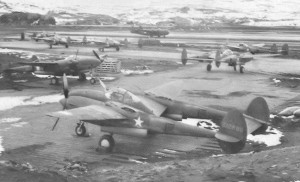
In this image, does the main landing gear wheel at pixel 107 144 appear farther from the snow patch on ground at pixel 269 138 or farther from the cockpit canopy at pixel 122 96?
the snow patch on ground at pixel 269 138

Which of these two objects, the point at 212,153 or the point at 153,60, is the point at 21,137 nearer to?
the point at 212,153

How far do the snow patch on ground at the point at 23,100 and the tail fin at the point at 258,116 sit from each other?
1504 centimetres

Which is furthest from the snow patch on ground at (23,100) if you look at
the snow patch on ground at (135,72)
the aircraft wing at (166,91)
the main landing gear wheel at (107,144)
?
the snow patch on ground at (135,72)

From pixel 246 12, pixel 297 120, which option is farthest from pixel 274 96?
pixel 246 12

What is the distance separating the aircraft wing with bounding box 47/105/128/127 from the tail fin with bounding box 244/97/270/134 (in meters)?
5.08

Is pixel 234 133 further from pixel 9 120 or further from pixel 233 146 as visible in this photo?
pixel 9 120

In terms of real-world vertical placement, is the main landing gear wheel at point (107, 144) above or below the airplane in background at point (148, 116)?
below

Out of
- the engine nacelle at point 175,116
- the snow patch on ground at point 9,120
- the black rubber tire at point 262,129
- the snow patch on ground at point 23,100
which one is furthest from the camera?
the snow patch on ground at point 23,100

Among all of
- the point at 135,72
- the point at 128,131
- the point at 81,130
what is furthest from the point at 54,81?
the point at 128,131

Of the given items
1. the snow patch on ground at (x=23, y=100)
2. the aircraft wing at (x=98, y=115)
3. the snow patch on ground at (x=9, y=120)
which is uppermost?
the aircraft wing at (x=98, y=115)

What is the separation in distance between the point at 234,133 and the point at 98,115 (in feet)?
18.3

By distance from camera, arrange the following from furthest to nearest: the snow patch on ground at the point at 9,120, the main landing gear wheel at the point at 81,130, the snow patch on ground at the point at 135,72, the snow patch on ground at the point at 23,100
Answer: the snow patch on ground at the point at 135,72 < the snow patch on ground at the point at 23,100 < the snow patch on ground at the point at 9,120 < the main landing gear wheel at the point at 81,130

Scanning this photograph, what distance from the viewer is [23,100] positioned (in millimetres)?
26531

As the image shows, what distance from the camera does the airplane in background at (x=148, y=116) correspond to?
13.9 metres
